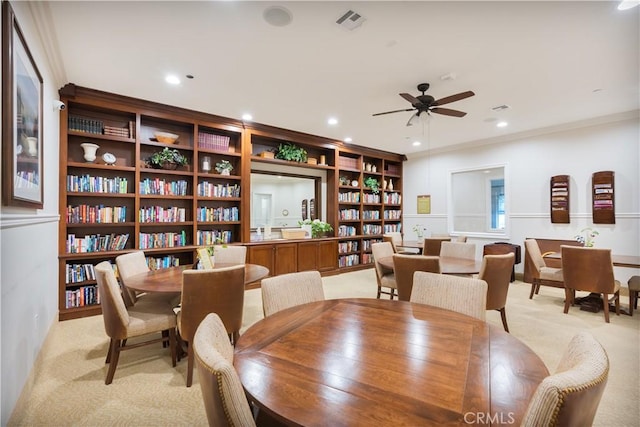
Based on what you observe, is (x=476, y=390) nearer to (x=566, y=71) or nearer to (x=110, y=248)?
(x=566, y=71)

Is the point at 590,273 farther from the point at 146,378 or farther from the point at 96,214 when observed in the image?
the point at 96,214

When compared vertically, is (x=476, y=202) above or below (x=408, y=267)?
above

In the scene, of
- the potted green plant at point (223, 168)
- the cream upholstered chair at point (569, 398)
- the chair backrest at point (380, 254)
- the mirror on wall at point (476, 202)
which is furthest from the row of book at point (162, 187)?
the mirror on wall at point (476, 202)

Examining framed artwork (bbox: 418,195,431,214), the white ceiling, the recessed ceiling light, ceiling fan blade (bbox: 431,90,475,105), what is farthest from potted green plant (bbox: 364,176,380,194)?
the recessed ceiling light

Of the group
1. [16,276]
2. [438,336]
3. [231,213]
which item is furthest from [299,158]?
[438,336]

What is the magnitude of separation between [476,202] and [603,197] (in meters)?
2.42

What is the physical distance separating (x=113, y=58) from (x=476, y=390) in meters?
3.67

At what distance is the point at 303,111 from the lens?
169 inches

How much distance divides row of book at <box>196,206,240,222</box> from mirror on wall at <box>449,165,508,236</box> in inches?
182

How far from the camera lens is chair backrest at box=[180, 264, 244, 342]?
6.88 feet

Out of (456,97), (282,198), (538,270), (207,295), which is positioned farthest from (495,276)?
(282,198)

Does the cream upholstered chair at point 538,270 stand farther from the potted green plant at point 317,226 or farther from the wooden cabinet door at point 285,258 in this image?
the wooden cabinet door at point 285,258

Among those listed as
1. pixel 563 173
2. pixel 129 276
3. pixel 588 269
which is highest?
pixel 563 173

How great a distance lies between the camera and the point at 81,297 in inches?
139
